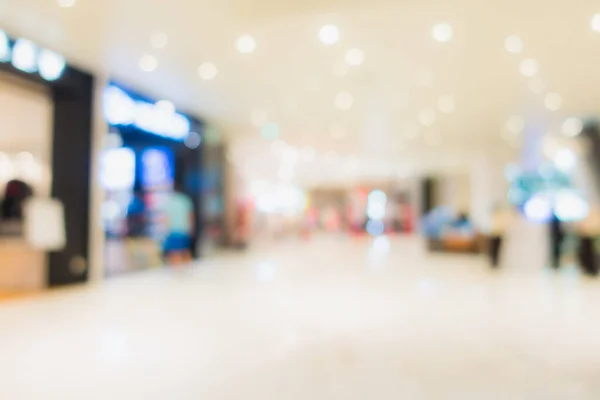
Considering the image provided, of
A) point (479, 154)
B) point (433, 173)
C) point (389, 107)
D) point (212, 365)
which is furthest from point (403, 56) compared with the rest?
point (433, 173)

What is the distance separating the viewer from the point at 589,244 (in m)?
7.10

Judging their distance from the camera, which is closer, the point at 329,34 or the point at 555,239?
the point at 329,34

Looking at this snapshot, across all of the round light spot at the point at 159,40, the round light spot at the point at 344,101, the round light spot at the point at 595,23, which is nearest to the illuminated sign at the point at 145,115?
the round light spot at the point at 159,40

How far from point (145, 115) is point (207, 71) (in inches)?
69.1

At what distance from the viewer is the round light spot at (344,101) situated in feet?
25.3

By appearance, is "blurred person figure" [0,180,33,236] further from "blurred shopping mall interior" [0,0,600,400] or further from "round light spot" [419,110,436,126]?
"round light spot" [419,110,436,126]

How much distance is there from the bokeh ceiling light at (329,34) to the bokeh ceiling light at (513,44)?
209 centimetres

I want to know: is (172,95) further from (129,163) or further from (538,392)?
(538,392)

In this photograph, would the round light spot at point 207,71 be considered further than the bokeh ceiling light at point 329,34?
Yes

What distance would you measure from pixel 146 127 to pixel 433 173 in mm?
16637

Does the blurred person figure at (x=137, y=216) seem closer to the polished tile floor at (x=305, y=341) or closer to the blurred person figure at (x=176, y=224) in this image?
the blurred person figure at (x=176, y=224)

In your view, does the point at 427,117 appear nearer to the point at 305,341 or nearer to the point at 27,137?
the point at 305,341

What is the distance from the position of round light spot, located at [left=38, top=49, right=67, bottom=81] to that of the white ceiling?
17 cm

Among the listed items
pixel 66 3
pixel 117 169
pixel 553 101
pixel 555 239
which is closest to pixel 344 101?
pixel 553 101
